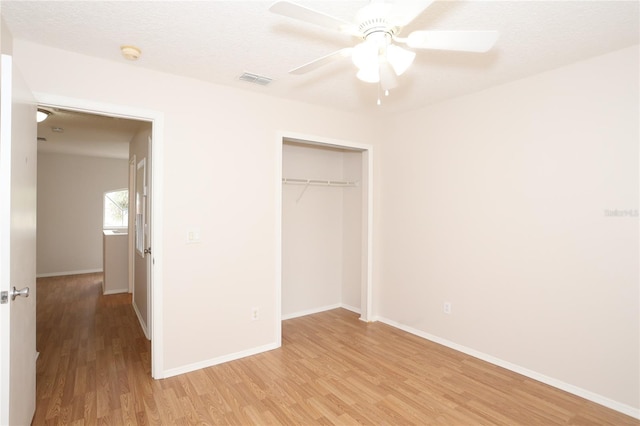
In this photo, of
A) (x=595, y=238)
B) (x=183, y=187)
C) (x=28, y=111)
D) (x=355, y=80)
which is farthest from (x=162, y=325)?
(x=595, y=238)

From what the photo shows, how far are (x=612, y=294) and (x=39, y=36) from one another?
423cm

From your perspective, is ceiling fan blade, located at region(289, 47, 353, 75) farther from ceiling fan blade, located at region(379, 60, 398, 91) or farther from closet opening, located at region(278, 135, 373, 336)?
closet opening, located at region(278, 135, 373, 336)

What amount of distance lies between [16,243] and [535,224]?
347 centimetres

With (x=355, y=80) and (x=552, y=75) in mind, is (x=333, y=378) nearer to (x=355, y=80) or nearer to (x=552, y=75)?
(x=355, y=80)

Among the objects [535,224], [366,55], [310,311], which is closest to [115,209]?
[310,311]

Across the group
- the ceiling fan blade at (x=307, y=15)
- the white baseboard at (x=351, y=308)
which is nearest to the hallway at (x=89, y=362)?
the white baseboard at (x=351, y=308)

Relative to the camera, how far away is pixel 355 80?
9.86 feet

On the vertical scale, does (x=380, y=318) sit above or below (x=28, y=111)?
below

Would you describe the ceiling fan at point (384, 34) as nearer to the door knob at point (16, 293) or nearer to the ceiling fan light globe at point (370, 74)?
the ceiling fan light globe at point (370, 74)

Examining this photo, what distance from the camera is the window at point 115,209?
789 cm

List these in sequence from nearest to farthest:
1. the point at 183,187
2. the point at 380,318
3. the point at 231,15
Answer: the point at 231,15, the point at 183,187, the point at 380,318

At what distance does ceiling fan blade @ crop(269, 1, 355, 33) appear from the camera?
1.34 meters

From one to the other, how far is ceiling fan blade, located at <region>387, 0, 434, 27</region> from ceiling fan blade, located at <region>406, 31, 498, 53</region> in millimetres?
91

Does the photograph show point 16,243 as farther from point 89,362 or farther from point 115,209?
point 115,209
